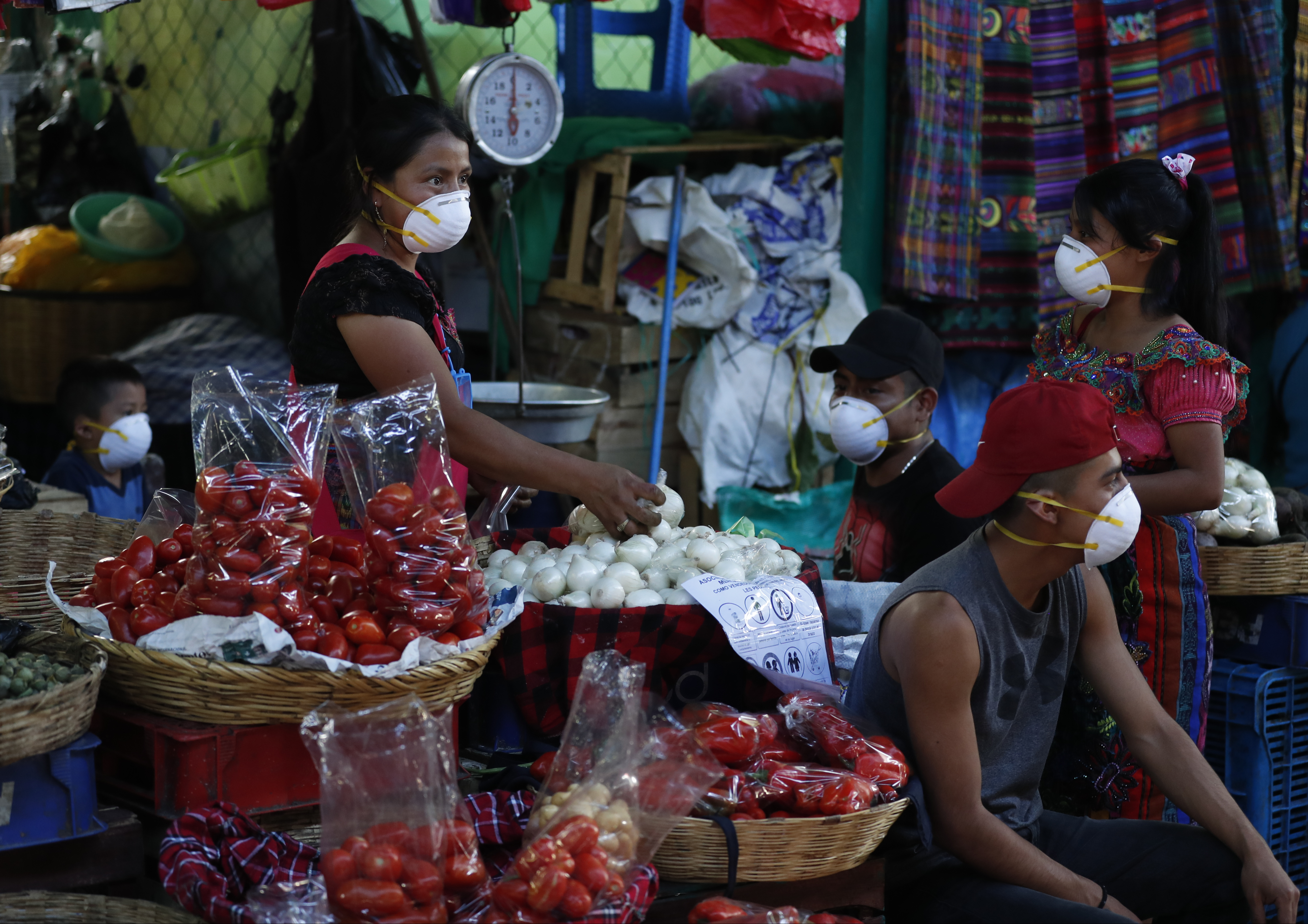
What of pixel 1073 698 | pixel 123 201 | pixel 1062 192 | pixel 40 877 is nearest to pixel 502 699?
pixel 40 877

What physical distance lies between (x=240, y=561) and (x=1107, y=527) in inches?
53.5

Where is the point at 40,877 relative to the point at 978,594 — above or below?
below

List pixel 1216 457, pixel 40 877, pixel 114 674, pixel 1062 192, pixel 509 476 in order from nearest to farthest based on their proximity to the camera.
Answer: pixel 40 877
pixel 114 674
pixel 509 476
pixel 1216 457
pixel 1062 192

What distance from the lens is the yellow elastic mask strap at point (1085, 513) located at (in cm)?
209

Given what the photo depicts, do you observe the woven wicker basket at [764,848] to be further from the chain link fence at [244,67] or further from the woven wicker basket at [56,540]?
the chain link fence at [244,67]

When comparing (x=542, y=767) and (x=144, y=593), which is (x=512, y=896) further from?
(x=144, y=593)

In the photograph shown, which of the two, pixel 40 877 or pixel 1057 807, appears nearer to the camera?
pixel 40 877

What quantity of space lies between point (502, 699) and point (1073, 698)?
4.80 ft

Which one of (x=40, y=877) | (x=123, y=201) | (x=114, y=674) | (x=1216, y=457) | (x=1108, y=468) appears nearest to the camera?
(x=40, y=877)

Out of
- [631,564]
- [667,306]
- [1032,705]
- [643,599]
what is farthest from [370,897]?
[667,306]

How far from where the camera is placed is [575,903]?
1.54 metres

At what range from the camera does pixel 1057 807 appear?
3.05 meters

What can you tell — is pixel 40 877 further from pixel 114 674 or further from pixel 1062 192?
pixel 1062 192

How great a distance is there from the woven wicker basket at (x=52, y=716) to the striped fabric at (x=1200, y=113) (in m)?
4.24
